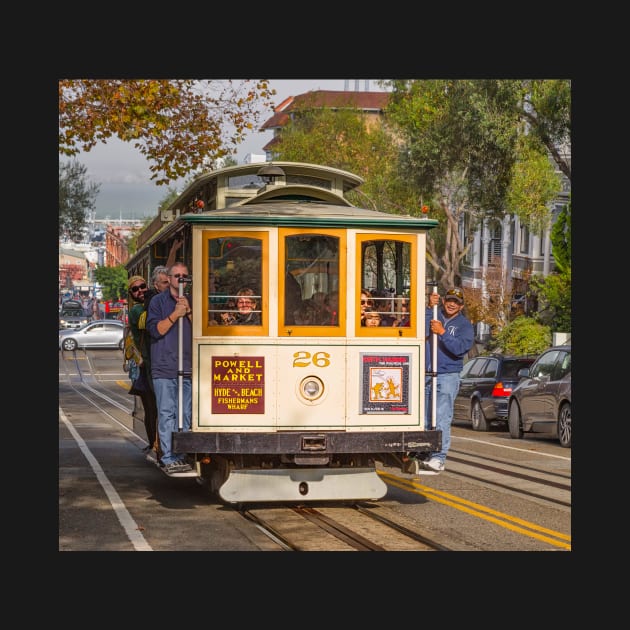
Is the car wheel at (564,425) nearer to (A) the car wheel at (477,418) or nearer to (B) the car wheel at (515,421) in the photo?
(B) the car wheel at (515,421)

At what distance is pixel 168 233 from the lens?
13.0m

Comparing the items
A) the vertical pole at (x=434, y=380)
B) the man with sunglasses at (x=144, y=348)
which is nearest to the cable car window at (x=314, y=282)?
the vertical pole at (x=434, y=380)

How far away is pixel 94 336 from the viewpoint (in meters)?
55.7

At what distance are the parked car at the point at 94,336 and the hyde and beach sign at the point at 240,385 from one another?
145 feet

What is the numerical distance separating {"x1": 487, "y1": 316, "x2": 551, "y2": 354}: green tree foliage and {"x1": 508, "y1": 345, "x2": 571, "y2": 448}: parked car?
16.2 m

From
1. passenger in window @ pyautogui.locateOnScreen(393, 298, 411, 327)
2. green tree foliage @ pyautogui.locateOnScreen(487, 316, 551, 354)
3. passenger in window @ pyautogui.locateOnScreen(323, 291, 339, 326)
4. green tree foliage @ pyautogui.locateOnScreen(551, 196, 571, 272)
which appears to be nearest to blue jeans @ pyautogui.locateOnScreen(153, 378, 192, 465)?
passenger in window @ pyautogui.locateOnScreen(323, 291, 339, 326)

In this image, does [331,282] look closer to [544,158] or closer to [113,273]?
[544,158]

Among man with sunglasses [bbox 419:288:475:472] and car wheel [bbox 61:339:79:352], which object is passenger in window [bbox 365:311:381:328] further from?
car wheel [bbox 61:339:79:352]

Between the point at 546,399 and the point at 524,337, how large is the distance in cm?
1862

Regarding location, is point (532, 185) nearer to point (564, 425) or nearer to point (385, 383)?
point (564, 425)

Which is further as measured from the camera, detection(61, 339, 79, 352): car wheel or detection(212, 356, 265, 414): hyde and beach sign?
detection(61, 339, 79, 352): car wheel

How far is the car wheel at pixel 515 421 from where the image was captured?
21.6 m

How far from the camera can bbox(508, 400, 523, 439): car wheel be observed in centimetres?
2156

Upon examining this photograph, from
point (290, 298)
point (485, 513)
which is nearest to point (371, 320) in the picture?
point (290, 298)
